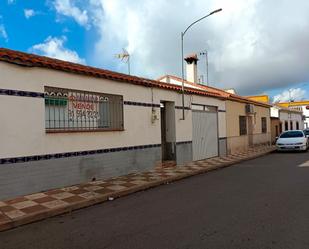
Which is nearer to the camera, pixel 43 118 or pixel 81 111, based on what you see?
pixel 43 118

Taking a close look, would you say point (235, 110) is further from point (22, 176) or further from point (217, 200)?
point (22, 176)

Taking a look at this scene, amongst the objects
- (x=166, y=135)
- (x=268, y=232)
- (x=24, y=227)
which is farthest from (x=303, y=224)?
(x=166, y=135)

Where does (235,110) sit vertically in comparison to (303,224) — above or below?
above

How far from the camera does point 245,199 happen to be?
752 cm

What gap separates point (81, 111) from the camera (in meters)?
10.0

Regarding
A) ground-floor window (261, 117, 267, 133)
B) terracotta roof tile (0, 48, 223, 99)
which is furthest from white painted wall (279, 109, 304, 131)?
terracotta roof tile (0, 48, 223, 99)

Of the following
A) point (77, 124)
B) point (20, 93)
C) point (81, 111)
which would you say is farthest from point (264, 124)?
point (20, 93)

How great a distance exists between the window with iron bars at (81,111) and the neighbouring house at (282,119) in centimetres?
2189

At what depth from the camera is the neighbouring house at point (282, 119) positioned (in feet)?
102

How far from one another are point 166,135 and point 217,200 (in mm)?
6933

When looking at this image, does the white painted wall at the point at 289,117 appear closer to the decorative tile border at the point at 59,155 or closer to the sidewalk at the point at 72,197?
the sidewalk at the point at 72,197

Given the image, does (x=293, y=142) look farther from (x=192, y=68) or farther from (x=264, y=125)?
(x=192, y=68)

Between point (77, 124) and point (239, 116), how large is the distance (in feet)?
45.0

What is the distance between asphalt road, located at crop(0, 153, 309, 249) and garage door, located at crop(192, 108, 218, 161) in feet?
22.3
